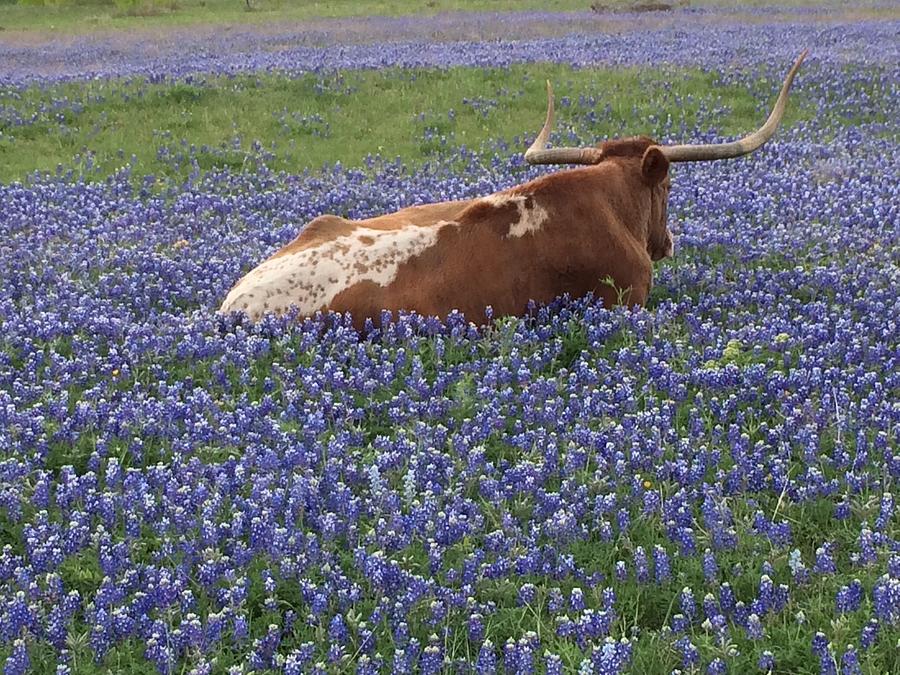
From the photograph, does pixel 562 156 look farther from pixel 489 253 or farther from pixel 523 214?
pixel 489 253

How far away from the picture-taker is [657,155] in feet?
25.6

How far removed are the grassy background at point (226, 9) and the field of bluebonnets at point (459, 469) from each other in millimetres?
30087

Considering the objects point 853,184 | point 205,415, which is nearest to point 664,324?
point 205,415

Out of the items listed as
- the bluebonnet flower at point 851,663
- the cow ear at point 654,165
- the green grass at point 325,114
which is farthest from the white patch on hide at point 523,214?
the green grass at point 325,114

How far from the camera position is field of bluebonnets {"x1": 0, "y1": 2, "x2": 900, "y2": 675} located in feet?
12.9

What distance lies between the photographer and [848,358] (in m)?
6.20

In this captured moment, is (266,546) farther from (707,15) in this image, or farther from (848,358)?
(707,15)

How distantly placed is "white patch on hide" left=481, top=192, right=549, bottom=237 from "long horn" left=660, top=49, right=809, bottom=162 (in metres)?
1.18

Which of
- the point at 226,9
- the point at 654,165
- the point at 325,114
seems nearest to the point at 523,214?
the point at 654,165

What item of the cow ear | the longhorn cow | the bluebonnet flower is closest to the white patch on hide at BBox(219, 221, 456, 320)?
the longhorn cow

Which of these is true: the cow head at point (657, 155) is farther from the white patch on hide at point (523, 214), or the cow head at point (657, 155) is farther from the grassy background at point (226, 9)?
the grassy background at point (226, 9)

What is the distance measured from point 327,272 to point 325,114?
1128 centimetres

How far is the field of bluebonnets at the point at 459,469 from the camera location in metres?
3.95

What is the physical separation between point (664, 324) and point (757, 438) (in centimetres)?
156
